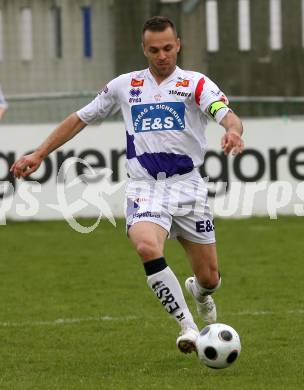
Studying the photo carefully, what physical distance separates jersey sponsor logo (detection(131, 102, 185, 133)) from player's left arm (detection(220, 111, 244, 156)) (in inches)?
18.9

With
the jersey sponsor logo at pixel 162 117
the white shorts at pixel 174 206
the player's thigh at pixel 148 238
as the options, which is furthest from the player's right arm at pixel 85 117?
the player's thigh at pixel 148 238

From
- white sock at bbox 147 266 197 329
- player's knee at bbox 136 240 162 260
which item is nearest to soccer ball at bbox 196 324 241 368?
white sock at bbox 147 266 197 329

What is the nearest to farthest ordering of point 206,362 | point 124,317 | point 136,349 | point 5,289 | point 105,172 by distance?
point 206,362
point 136,349
point 124,317
point 5,289
point 105,172

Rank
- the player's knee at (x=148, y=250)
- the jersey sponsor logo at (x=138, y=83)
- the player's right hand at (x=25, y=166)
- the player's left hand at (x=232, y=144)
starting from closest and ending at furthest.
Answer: the player's left hand at (x=232, y=144) < the player's knee at (x=148, y=250) < the player's right hand at (x=25, y=166) < the jersey sponsor logo at (x=138, y=83)

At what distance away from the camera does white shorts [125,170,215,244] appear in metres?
8.88

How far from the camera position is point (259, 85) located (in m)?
24.9

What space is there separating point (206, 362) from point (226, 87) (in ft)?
56.2

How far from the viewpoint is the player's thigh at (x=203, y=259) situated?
9.20m

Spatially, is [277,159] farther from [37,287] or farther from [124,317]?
[124,317]

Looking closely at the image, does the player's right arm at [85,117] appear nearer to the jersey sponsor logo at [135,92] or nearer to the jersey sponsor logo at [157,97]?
the jersey sponsor logo at [135,92]

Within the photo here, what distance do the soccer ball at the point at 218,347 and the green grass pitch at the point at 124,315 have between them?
0.13 meters

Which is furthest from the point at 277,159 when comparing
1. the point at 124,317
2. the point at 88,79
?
the point at 124,317

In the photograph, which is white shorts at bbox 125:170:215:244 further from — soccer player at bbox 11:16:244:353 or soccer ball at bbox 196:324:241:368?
soccer ball at bbox 196:324:241:368

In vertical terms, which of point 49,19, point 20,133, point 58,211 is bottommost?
point 58,211
